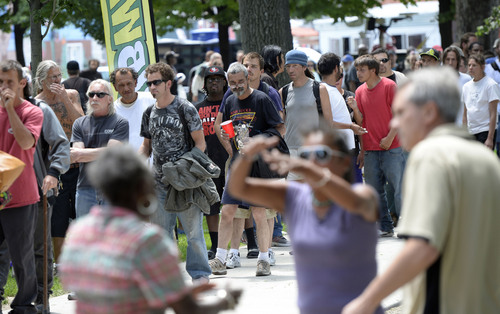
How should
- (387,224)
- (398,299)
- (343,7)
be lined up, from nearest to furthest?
(398,299), (387,224), (343,7)

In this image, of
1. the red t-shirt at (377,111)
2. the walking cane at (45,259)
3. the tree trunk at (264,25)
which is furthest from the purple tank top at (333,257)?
the tree trunk at (264,25)

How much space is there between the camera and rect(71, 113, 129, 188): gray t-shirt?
734cm

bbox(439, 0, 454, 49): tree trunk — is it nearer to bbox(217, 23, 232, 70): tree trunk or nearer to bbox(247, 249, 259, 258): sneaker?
bbox(217, 23, 232, 70): tree trunk

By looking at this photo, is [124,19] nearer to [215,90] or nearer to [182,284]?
[215,90]

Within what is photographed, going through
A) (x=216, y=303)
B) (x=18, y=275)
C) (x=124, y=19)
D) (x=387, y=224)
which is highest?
(x=124, y=19)

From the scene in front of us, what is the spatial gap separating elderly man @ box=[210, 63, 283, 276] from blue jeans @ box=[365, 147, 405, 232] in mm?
2248

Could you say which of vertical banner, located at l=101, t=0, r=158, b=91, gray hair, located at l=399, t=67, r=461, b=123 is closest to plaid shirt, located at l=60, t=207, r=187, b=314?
gray hair, located at l=399, t=67, r=461, b=123

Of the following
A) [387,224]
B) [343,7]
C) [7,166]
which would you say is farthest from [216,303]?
[343,7]

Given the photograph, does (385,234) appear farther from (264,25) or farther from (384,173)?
(264,25)

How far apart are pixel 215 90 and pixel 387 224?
2.61 meters

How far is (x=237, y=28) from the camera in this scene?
31.5 metres

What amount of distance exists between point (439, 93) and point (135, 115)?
17.6ft

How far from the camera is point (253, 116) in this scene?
8.12 metres

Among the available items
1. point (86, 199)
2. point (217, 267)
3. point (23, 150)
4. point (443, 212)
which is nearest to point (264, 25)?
point (217, 267)
